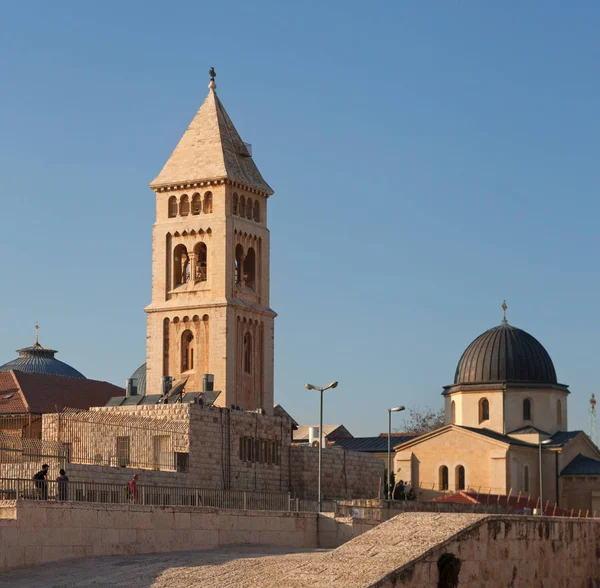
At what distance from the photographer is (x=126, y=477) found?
4422cm

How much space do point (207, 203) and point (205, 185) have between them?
0.92 metres

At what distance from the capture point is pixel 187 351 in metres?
65.4

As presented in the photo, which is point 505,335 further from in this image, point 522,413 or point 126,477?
point 126,477

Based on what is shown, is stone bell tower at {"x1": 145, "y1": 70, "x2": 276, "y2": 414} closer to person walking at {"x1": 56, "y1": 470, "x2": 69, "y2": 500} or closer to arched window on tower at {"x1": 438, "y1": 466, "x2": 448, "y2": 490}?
arched window on tower at {"x1": 438, "y1": 466, "x2": 448, "y2": 490}

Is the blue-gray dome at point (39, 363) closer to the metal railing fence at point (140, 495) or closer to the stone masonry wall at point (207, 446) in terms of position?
the stone masonry wall at point (207, 446)

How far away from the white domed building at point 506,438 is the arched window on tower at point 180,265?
69.7 feet

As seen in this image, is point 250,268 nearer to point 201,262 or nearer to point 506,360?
point 201,262

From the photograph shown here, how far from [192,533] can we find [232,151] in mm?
35970

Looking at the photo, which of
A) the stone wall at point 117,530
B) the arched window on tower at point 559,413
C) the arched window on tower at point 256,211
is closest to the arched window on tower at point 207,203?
the arched window on tower at point 256,211

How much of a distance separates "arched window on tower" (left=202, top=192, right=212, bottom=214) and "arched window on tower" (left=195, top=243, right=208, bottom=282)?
67.9 inches

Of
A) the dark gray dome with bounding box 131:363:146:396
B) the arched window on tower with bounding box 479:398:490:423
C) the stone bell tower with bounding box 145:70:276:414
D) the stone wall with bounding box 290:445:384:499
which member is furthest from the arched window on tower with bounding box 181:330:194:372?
the arched window on tower with bounding box 479:398:490:423

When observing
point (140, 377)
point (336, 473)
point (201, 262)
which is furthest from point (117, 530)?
point (140, 377)

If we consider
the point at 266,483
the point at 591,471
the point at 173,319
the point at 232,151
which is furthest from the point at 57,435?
the point at 591,471

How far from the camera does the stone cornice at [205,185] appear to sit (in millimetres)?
65125
